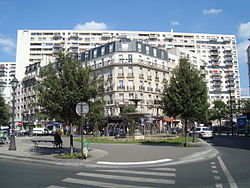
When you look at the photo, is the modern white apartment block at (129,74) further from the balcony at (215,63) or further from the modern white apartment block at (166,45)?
the balcony at (215,63)

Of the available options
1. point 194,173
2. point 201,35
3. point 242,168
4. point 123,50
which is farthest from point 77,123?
point 201,35

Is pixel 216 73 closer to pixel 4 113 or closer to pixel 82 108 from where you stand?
pixel 4 113

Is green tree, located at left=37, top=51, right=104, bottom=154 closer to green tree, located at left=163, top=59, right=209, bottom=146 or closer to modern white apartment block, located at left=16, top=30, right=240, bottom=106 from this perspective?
green tree, located at left=163, top=59, right=209, bottom=146

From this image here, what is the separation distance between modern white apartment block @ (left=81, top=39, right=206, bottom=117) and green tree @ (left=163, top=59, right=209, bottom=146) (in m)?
27.1

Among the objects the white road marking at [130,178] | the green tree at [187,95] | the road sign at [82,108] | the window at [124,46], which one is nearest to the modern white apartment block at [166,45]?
the window at [124,46]

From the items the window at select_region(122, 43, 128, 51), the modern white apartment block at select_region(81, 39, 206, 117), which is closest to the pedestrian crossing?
the modern white apartment block at select_region(81, 39, 206, 117)

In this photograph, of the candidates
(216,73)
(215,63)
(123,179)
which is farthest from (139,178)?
(215,63)

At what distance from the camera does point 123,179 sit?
7.70 meters

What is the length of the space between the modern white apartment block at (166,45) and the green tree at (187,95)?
61283 millimetres

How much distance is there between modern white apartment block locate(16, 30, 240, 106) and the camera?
81.3 metres

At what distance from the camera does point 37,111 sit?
12789mm

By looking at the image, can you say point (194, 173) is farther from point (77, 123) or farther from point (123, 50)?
point (123, 50)

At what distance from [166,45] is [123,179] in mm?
83896

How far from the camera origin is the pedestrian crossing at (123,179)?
22.8 feet
